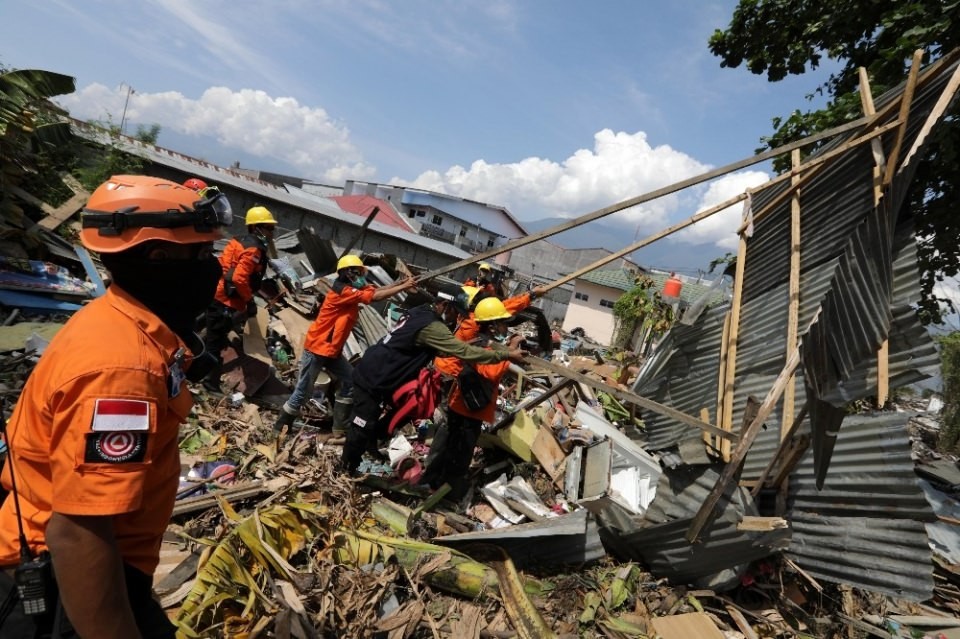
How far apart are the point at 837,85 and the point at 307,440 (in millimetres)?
8361

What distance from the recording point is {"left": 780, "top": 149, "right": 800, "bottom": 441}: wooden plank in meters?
3.71

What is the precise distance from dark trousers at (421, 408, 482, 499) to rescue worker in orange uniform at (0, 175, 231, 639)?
3.16 m

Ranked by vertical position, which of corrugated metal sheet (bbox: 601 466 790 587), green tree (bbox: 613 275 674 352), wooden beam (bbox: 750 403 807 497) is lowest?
corrugated metal sheet (bbox: 601 466 790 587)

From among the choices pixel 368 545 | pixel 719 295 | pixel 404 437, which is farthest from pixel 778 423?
pixel 404 437

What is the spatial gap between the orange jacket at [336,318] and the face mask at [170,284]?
3.64 meters

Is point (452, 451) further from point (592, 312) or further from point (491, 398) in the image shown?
point (592, 312)

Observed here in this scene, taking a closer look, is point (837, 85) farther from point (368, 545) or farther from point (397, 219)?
point (397, 219)

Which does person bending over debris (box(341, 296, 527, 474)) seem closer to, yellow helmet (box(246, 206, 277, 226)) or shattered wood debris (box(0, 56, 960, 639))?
shattered wood debris (box(0, 56, 960, 639))

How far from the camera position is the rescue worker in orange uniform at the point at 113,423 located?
3.54 feet

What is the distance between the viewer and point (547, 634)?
328 cm

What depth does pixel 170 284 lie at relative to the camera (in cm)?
137

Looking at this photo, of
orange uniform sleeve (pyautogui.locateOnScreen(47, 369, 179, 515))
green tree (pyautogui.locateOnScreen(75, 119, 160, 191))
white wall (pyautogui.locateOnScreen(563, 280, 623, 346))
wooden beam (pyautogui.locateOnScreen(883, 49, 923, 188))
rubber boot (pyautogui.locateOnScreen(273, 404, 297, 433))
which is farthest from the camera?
white wall (pyautogui.locateOnScreen(563, 280, 623, 346))

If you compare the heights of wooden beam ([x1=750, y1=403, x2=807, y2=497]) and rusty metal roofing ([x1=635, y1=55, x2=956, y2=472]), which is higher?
rusty metal roofing ([x1=635, y1=55, x2=956, y2=472])

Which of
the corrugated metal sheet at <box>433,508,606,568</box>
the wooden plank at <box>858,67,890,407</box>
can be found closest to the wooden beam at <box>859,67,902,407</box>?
the wooden plank at <box>858,67,890,407</box>
